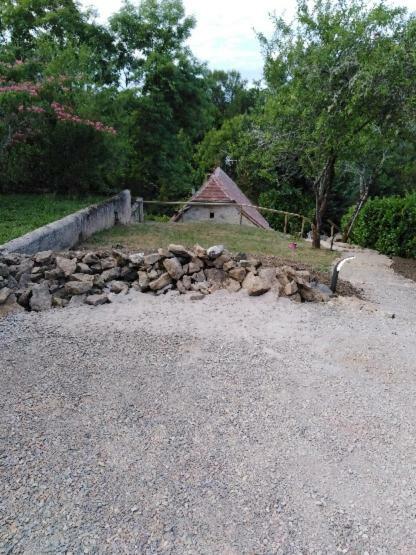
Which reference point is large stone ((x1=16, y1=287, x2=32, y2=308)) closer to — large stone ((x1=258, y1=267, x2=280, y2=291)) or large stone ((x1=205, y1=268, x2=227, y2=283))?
large stone ((x1=205, y1=268, x2=227, y2=283))

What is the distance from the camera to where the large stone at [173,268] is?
20.3ft

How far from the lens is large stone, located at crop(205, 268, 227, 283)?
6.42 meters

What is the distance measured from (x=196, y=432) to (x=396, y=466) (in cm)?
140

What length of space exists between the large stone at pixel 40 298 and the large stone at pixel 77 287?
254 mm

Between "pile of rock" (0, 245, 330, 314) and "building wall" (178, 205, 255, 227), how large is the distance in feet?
52.9

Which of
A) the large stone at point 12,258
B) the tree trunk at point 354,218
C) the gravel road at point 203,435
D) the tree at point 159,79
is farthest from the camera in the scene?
the tree at point 159,79

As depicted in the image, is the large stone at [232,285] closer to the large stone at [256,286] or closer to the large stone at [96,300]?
the large stone at [256,286]

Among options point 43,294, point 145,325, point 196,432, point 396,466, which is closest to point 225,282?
point 145,325

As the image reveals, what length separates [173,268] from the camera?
20.3 ft

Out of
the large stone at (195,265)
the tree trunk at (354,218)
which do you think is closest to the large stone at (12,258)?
the large stone at (195,265)

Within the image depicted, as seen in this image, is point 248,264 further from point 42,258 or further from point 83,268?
point 42,258

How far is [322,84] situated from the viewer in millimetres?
8609

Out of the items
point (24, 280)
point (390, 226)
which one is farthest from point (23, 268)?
point (390, 226)

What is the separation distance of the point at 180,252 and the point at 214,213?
16590mm
